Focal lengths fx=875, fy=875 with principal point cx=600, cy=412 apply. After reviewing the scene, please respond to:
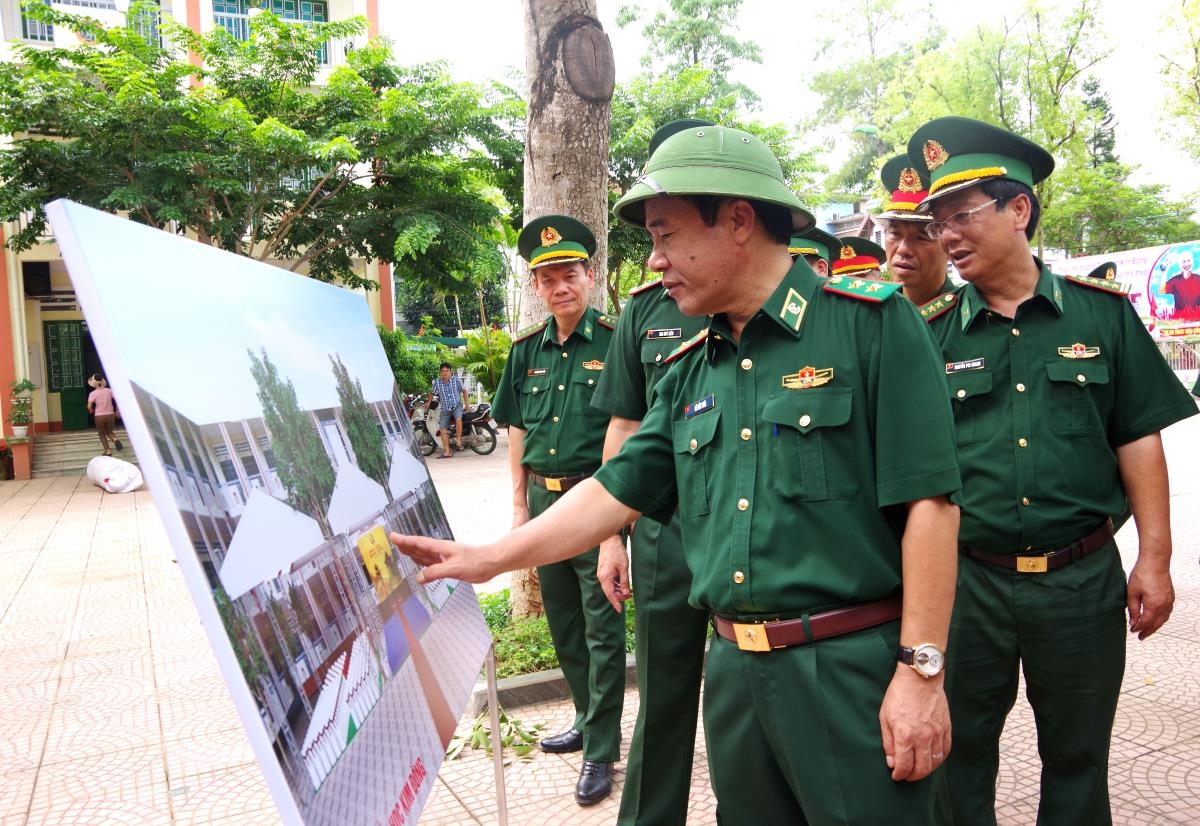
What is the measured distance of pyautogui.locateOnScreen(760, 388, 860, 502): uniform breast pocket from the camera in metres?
1.55

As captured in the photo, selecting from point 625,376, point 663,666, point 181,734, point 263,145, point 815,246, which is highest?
point 263,145

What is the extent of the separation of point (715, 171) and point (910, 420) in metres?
0.56

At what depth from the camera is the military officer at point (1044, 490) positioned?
2178 millimetres

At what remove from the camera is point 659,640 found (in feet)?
8.52

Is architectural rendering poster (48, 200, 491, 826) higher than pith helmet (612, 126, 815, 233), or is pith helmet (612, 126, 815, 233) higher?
pith helmet (612, 126, 815, 233)

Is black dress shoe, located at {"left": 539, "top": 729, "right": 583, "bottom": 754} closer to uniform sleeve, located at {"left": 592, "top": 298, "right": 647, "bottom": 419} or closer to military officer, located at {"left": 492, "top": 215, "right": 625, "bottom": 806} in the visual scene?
military officer, located at {"left": 492, "top": 215, "right": 625, "bottom": 806}

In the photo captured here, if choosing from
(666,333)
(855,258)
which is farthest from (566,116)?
(666,333)

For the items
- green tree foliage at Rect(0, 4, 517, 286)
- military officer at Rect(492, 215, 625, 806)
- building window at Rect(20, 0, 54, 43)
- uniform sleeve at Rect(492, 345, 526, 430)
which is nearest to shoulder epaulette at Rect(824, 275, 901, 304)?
military officer at Rect(492, 215, 625, 806)

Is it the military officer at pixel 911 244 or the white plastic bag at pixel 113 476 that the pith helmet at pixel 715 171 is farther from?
the white plastic bag at pixel 113 476

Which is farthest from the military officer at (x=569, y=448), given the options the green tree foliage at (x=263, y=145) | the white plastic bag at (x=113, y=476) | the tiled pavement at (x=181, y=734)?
the white plastic bag at (x=113, y=476)

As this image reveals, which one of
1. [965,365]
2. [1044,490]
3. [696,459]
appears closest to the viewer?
[696,459]

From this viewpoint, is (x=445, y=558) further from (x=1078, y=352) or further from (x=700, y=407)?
(x=1078, y=352)

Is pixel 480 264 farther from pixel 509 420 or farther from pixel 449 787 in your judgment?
pixel 449 787

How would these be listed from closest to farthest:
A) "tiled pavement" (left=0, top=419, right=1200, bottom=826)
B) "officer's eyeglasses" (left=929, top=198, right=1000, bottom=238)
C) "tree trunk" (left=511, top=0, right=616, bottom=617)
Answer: "officer's eyeglasses" (left=929, top=198, right=1000, bottom=238) → "tiled pavement" (left=0, top=419, right=1200, bottom=826) → "tree trunk" (left=511, top=0, right=616, bottom=617)
